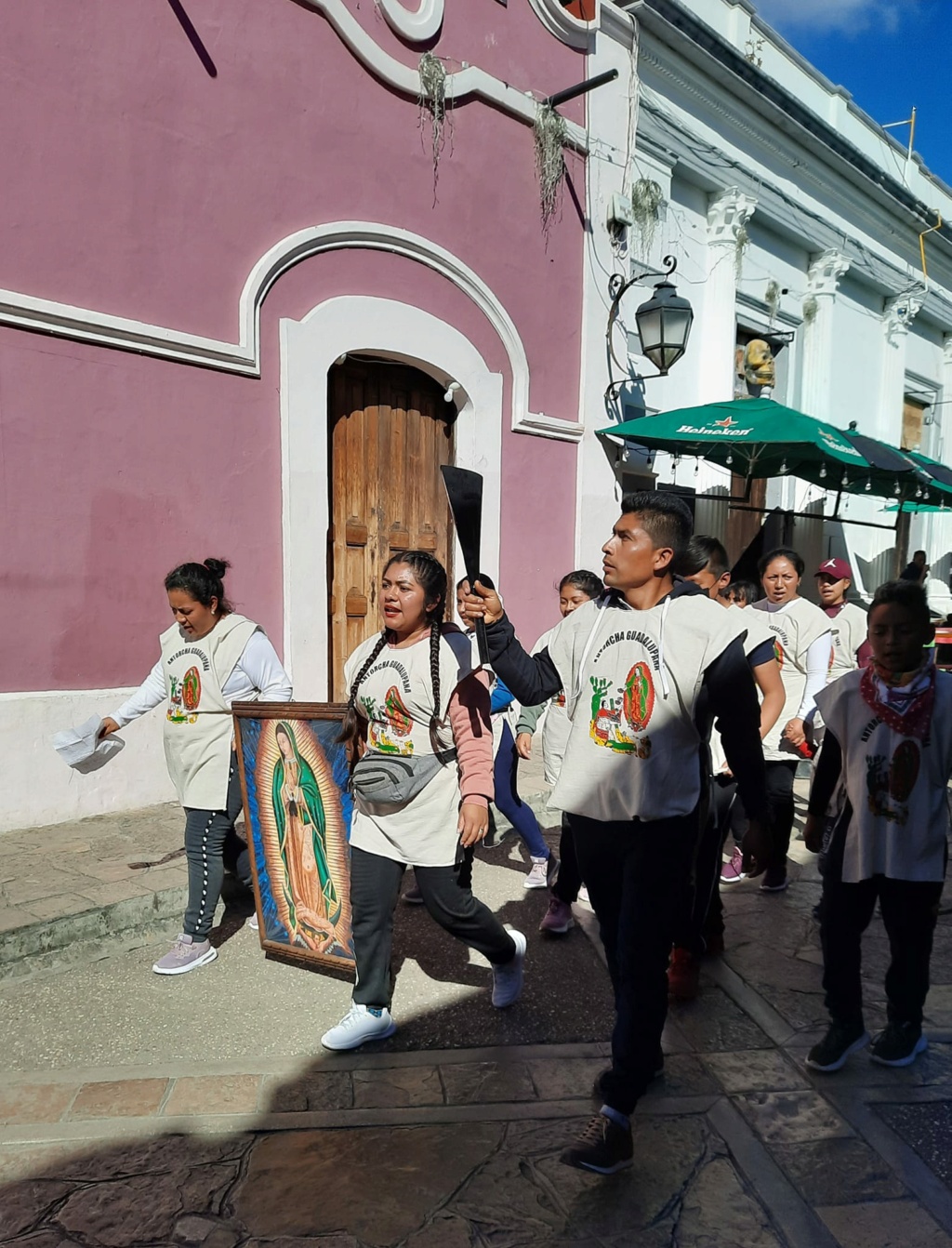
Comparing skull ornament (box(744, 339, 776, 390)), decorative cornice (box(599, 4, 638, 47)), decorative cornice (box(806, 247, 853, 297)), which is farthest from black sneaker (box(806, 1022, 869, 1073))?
decorative cornice (box(806, 247, 853, 297))

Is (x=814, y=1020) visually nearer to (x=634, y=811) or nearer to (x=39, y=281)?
(x=634, y=811)

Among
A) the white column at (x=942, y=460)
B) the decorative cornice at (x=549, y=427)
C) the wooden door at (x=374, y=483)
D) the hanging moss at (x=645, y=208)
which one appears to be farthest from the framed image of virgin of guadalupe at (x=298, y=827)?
the white column at (x=942, y=460)

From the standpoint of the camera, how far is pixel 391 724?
Answer: 3.04 m

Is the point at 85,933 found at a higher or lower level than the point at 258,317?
lower

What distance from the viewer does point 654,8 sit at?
29.6 ft

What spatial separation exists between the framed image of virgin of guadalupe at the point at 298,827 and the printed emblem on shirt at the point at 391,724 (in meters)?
0.23

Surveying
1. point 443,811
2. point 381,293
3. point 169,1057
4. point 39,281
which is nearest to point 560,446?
point 381,293

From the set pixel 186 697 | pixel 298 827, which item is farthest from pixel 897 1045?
pixel 186 697

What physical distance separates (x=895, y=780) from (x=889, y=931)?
1.76 feet

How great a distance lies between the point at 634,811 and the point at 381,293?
5.48m

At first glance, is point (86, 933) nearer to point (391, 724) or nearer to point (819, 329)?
point (391, 724)

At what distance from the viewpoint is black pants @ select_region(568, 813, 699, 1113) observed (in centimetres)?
241

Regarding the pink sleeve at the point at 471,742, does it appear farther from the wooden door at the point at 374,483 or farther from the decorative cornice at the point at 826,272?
the decorative cornice at the point at 826,272

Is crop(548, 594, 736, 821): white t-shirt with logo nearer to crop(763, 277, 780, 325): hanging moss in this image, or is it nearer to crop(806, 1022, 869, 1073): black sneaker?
crop(806, 1022, 869, 1073): black sneaker
